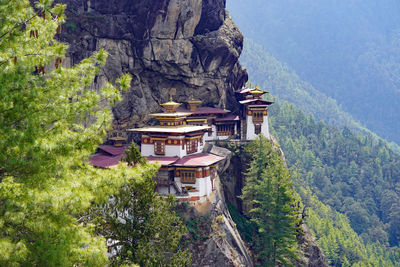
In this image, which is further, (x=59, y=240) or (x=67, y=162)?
(x=67, y=162)

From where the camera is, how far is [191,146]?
1550 inches

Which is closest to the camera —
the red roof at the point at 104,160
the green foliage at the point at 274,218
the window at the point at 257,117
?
the red roof at the point at 104,160

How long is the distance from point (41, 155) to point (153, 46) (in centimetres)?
3591

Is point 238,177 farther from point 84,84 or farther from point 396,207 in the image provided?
point 396,207

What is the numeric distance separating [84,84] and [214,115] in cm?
3612

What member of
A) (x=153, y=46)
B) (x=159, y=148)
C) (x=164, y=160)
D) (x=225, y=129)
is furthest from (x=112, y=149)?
(x=225, y=129)

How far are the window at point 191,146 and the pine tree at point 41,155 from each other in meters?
26.2

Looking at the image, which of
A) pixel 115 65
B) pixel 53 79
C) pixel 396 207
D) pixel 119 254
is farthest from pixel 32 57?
pixel 396 207

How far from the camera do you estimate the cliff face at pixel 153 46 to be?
42.8 meters

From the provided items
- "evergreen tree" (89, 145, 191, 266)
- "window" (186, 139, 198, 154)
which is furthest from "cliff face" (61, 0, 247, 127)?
"evergreen tree" (89, 145, 191, 266)

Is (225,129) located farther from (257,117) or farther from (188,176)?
(188,176)

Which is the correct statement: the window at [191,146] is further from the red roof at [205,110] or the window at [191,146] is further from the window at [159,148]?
the red roof at [205,110]

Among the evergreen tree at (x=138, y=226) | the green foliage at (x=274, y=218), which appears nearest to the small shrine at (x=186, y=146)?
the green foliage at (x=274, y=218)

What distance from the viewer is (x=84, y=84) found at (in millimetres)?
13172
